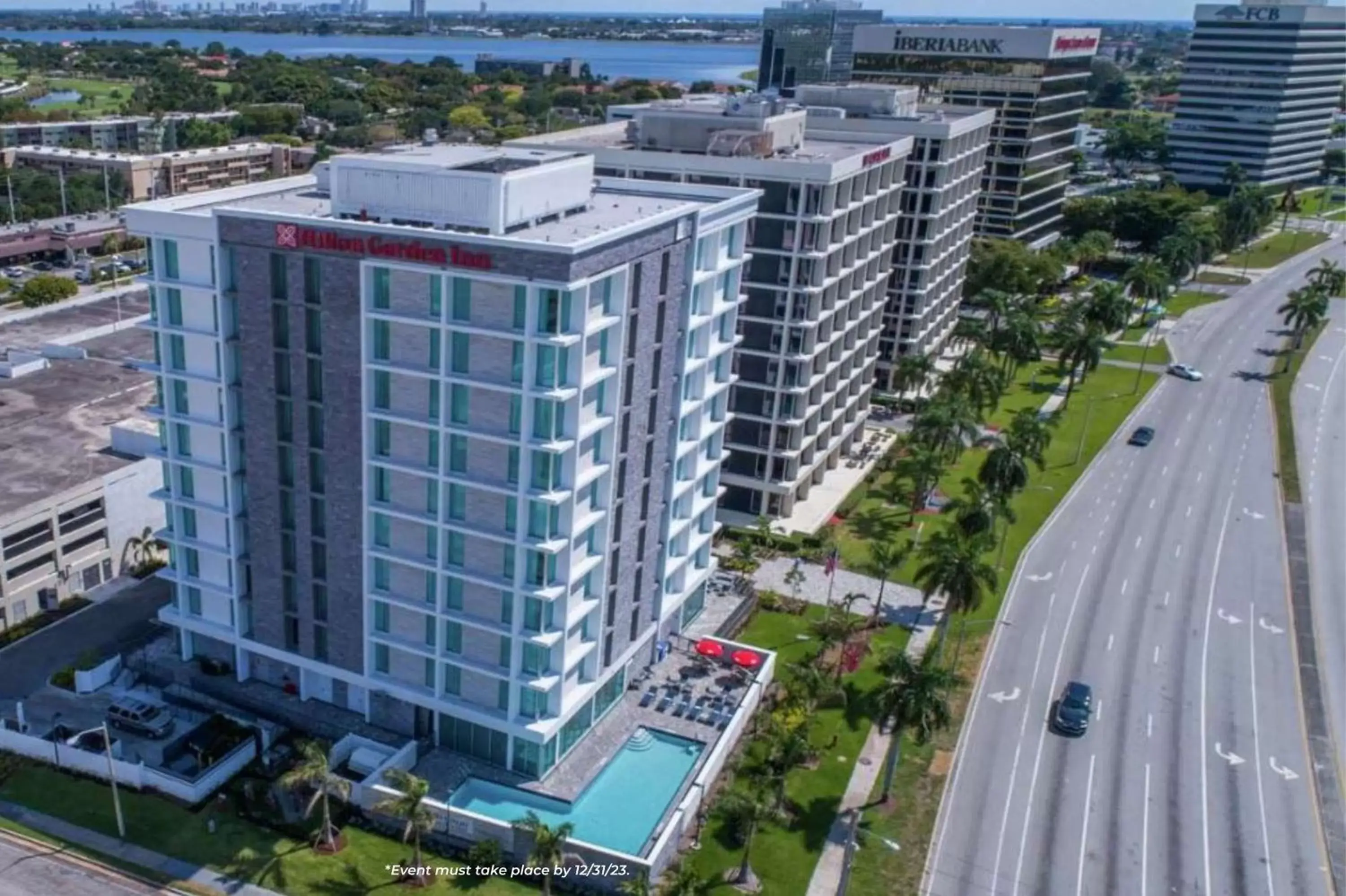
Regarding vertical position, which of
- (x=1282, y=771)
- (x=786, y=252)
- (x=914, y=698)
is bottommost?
(x=1282, y=771)

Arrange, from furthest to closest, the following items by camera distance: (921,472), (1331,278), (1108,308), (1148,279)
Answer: (1331,278)
(1148,279)
(1108,308)
(921,472)

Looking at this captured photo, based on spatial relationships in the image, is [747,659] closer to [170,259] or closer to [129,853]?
[129,853]

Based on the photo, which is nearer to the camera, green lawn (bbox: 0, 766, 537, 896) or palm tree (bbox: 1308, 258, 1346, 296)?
green lawn (bbox: 0, 766, 537, 896)

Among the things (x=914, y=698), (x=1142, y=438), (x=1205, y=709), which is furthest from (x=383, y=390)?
(x=1142, y=438)

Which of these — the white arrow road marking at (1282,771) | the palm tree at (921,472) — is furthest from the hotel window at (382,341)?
the white arrow road marking at (1282,771)

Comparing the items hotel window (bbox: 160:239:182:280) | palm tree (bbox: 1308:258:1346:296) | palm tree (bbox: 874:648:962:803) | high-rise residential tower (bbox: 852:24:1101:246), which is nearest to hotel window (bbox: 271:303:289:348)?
hotel window (bbox: 160:239:182:280)

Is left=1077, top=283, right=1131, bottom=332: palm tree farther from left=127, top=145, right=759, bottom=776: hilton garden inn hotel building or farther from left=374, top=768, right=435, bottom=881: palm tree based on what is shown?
left=374, top=768, right=435, bottom=881: palm tree

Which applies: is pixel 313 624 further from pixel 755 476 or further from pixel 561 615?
pixel 755 476
